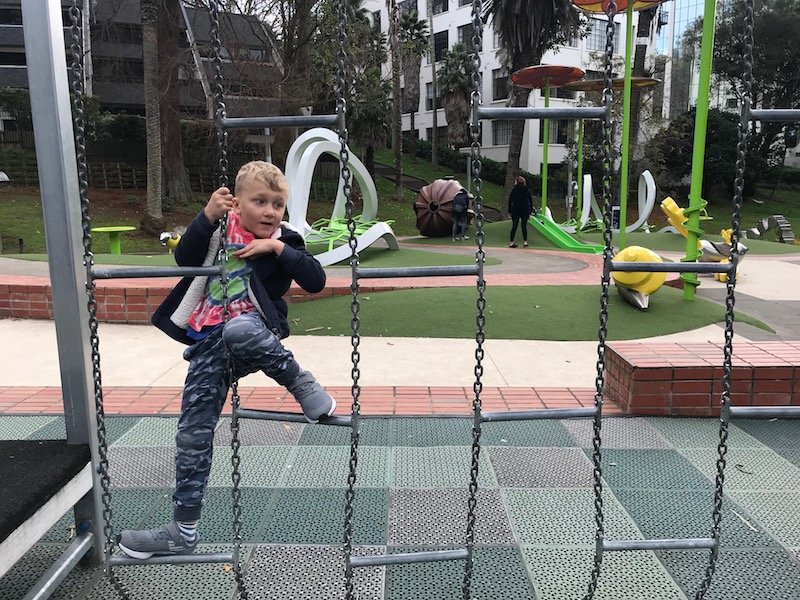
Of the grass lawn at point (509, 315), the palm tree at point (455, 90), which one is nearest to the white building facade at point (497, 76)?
the palm tree at point (455, 90)

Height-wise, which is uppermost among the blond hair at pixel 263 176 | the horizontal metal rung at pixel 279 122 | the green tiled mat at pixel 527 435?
the horizontal metal rung at pixel 279 122

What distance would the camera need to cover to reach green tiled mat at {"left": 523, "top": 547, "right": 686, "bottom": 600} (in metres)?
2.14

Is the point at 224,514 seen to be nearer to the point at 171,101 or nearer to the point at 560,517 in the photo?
the point at 560,517

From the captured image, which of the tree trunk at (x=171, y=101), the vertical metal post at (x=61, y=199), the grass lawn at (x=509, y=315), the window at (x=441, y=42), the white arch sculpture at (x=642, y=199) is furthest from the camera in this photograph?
the window at (x=441, y=42)

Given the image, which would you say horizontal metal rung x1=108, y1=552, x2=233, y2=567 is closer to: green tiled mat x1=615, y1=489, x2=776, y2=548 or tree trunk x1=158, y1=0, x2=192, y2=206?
green tiled mat x1=615, y1=489, x2=776, y2=548

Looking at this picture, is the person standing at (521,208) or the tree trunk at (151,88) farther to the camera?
the tree trunk at (151,88)

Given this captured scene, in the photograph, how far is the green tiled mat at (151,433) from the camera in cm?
343

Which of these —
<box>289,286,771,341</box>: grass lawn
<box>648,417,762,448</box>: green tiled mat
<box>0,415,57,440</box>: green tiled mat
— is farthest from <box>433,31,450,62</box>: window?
<box>0,415,57,440</box>: green tiled mat

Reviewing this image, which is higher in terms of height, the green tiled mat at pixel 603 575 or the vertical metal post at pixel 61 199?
the vertical metal post at pixel 61 199

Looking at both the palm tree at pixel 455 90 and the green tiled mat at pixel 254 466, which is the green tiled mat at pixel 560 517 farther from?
Answer: the palm tree at pixel 455 90

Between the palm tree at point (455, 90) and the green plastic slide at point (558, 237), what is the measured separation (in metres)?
24.4

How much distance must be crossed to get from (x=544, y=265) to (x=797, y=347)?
6941 millimetres

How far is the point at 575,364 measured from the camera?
5.04 meters

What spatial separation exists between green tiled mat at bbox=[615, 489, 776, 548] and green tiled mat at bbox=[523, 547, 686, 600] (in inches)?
8.9
